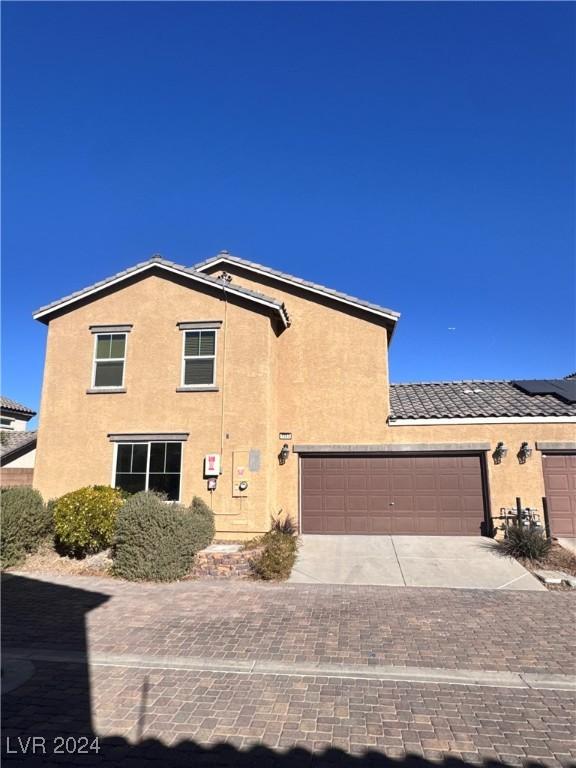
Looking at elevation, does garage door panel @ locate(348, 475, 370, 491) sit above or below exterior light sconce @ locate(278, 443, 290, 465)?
below

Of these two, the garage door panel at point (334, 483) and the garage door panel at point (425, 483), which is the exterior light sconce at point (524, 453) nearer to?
the garage door panel at point (425, 483)

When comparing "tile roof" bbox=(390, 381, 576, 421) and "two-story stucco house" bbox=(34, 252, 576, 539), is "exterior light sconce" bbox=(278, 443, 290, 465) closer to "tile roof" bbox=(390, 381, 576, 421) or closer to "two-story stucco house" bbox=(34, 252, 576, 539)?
"two-story stucco house" bbox=(34, 252, 576, 539)

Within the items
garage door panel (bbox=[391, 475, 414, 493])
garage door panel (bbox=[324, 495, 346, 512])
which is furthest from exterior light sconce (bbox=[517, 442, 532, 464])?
garage door panel (bbox=[324, 495, 346, 512])

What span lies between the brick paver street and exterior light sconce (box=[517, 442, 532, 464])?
487cm

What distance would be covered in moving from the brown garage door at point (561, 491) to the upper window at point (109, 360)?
1256 cm

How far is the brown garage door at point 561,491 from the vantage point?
1274 centimetres

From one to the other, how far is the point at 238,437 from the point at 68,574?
5031mm

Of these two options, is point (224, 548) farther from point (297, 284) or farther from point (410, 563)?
point (297, 284)

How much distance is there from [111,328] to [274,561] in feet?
27.4

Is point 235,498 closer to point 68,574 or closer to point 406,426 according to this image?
point 68,574

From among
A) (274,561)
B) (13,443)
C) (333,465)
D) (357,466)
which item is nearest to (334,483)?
(333,465)

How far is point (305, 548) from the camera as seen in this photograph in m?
12.2

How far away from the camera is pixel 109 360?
13641mm

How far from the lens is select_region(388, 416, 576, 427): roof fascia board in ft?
43.1
